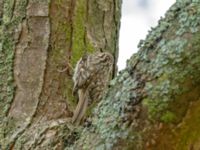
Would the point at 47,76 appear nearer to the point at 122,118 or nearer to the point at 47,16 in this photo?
the point at 47,16

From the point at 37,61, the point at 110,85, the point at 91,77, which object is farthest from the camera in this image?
the point at 91,77

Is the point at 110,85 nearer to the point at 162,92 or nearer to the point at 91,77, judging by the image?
the point at 162,92

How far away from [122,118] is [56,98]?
462mm

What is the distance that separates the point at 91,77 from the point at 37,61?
32cm

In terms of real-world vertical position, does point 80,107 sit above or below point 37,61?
below

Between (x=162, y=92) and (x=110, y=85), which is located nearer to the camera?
(x=162, y=92)

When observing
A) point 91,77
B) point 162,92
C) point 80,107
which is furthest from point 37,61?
point 162,92

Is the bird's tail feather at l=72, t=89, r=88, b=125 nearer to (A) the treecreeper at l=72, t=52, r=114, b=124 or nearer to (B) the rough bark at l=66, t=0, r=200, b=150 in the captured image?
(A) the treecreeper at l=72, t=52, r=114, b=124

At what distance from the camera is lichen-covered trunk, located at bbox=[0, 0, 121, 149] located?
1.43 metres

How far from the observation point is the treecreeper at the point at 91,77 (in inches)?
61.0

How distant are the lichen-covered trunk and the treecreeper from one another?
0.09ft

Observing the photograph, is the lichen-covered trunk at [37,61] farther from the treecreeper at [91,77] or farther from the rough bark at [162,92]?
the rough bark at [162,92]

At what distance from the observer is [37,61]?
4.83 feet

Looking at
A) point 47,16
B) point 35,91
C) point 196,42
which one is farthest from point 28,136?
point 196,42
